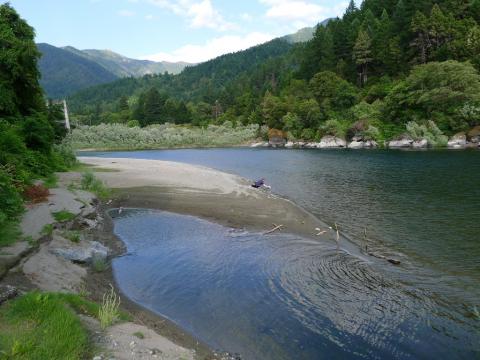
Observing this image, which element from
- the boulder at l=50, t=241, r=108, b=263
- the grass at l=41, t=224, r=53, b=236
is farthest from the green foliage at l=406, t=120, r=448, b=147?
the grass at l=41, t=224, r=53, b=236

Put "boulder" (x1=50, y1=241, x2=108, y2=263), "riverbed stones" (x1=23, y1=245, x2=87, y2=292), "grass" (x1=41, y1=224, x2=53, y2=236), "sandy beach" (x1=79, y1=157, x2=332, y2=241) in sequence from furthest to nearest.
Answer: "sandy beach" (x1=79, y1=157, x2=332, y2=241) < "grass" (x1=41, y1=224, x2=53, y2=236) < "boulder" (x1=50, y1=241, x2=108, y2=263) < "riverbed stones" (x1=23, y1=245, x2=87, y2=292)

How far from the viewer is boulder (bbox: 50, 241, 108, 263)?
14.6 m

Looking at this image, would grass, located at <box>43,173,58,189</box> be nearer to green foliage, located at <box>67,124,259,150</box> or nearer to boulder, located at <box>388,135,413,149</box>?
boulder, located at <box>388,135,413,149</box>

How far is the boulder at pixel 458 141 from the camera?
66.5 meters

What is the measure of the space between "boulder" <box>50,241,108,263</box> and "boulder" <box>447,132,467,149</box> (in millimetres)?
68200

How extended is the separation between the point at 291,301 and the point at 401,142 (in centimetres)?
6942

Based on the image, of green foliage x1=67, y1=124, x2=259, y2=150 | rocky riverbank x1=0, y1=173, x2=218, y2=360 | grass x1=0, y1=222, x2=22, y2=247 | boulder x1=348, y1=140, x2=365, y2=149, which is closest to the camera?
rocky riverbank x1=0, y1=173, x2=218, y2=360

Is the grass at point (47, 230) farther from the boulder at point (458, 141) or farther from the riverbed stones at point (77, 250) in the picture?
the boulder at point (458, 141)

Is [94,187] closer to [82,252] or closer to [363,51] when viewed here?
[82,252]

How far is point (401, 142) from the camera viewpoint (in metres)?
73.0

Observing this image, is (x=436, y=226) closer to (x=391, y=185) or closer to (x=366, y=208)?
(x=366, y=208)

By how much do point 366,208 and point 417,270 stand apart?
34.6ft

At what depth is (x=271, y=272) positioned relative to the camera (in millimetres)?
15016

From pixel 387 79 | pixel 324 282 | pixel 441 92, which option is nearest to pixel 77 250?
pixel 324 282
